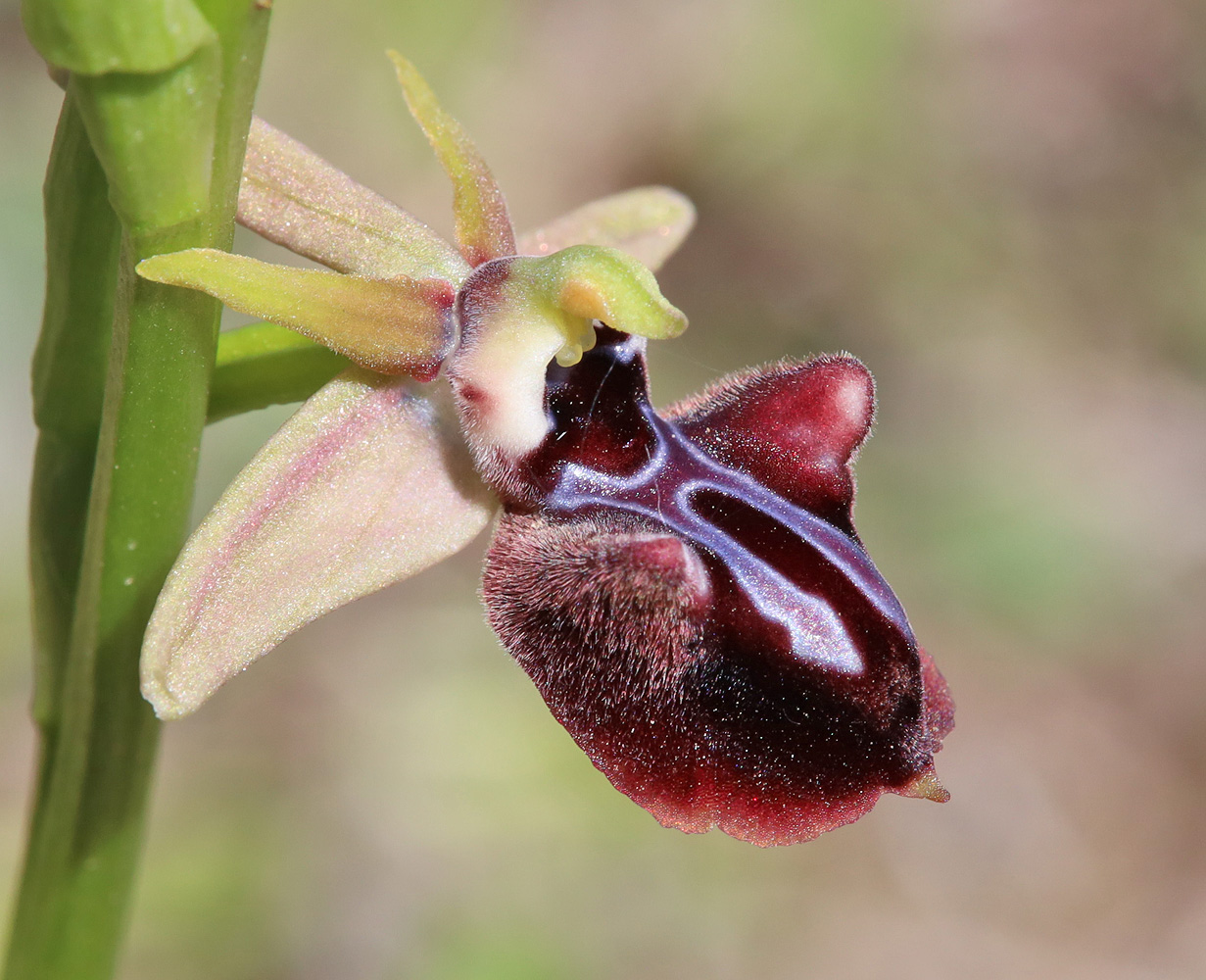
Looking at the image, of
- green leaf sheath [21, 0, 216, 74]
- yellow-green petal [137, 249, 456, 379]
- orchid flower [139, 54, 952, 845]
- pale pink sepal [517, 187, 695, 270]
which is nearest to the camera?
green leaf sheath [21, 0, 216, 74]

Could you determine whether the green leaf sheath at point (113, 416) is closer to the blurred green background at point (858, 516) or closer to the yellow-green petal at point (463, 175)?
the yellow-green petal at point (463, 175)

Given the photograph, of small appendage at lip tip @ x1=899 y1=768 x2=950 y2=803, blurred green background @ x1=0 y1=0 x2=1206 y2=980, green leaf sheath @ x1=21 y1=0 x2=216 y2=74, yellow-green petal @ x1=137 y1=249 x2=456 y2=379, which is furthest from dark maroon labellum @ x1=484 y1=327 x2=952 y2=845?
blurred green background @ x1=0 y1=0 x2=1206 y2=980

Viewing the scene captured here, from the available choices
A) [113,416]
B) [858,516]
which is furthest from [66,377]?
[858,516]

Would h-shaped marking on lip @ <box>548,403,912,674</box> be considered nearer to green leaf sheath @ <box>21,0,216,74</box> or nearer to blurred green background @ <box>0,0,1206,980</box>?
green leaf sheath @ <box>21,0,216,74</box>

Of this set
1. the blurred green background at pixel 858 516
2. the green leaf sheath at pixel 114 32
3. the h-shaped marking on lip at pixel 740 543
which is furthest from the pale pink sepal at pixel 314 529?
the blurred green background at pixel 858 516

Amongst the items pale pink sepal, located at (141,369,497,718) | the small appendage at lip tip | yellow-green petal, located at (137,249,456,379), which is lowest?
the small appendage at lip tip
